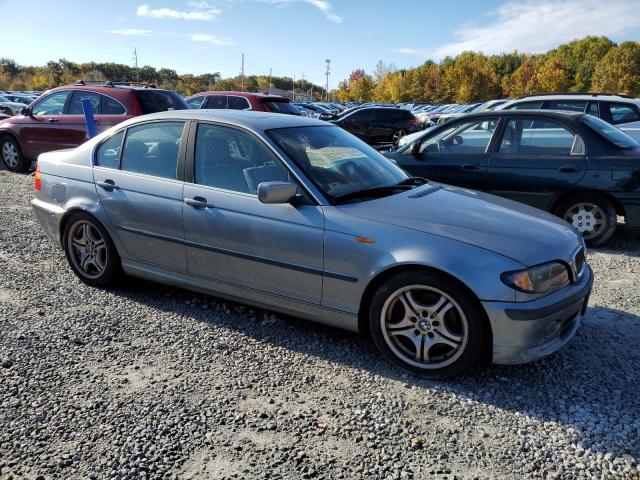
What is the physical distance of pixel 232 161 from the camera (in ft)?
12.6

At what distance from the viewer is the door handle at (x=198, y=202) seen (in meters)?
Result: 3.79

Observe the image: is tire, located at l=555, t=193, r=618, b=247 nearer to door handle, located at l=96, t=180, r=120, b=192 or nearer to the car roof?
the car roof

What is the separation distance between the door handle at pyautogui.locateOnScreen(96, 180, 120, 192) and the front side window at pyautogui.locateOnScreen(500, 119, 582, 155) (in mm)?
4559

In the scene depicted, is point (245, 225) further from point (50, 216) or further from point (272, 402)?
point (50, 216)

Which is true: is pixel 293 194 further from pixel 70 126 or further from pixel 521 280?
pixel 70 126

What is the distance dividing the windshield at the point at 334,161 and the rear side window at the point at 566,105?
20.6ft

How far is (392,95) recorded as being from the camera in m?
88.9

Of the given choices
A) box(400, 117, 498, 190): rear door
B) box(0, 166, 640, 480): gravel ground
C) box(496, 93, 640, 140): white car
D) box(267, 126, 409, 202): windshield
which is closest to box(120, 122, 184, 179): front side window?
box(267, 126, 409, 202): windshield

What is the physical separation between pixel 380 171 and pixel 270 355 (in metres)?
1.70

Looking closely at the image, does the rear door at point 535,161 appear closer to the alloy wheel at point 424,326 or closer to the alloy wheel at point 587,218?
the alloy wheel at point 587,218

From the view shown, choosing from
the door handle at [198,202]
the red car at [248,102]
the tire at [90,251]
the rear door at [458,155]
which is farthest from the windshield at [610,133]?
the red car at [248,102]

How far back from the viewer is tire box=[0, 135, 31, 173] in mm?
10672

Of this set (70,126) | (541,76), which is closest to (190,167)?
(70,126)

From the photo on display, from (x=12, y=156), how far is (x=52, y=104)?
1727 mm
